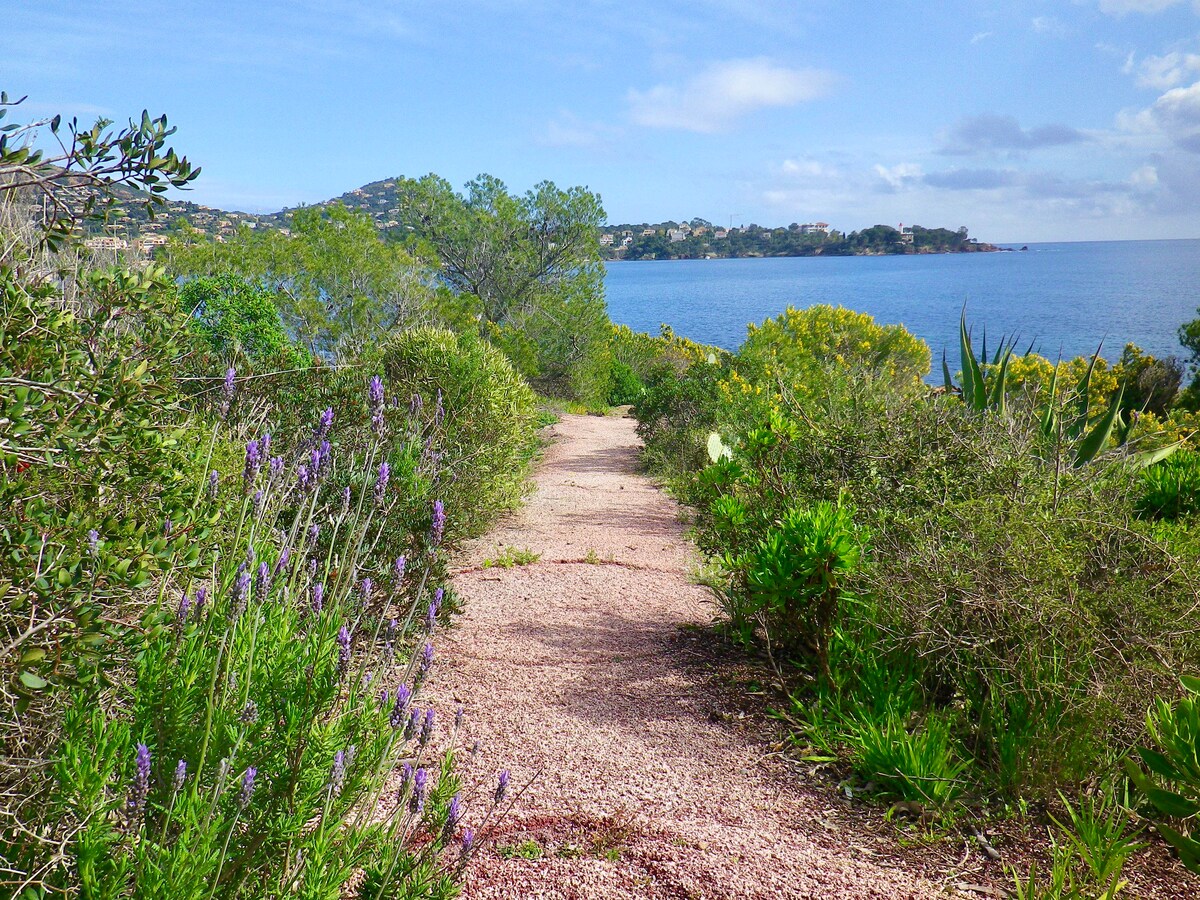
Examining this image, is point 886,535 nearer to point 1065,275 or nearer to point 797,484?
point 797,484

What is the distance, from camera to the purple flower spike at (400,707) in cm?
194

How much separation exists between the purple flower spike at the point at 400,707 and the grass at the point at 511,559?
15.2 feet

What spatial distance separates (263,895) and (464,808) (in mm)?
789

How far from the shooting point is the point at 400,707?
2004 millimetres

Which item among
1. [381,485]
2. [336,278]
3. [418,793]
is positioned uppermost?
[336,278]

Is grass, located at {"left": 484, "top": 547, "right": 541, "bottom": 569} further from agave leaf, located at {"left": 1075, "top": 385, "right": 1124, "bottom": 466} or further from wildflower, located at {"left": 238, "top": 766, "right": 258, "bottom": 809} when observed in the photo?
wildflower, located at {"left": 238, "top": 766, "right": 258, "bottom": 809}

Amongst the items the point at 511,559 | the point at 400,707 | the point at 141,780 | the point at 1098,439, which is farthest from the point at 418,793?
the point at 1098,439

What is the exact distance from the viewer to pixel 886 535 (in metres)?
4.02

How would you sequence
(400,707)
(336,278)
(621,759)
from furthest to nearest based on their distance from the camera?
(336,278)
(621,759)
(400,707)

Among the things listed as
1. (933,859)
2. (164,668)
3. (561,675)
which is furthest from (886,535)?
(164,668)

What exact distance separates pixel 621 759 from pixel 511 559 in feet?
11.5

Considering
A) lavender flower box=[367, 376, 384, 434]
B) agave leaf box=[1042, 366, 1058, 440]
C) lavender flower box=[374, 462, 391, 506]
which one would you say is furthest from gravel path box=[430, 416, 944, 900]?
agave leaf box=[1042, 366, 1058, 440]

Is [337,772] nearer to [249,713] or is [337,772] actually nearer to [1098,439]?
[249,713]

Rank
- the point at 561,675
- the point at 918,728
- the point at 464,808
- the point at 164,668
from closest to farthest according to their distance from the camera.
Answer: the point at 164,668
the point at 464,808
the point at 918,728
the point at 561,675
